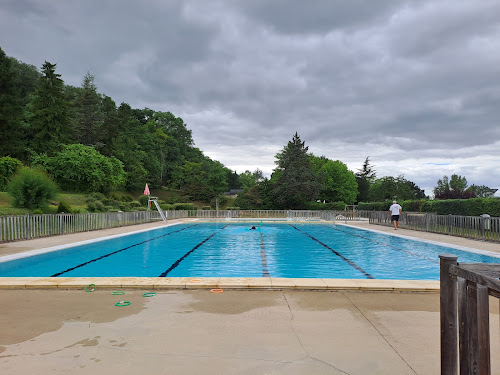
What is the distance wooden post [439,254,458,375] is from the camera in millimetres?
2189

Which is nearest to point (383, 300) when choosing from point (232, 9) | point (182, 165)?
point (232, 9)

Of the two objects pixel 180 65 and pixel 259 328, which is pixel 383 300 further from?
pixel 180 65

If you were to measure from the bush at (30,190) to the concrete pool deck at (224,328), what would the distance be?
15341mm

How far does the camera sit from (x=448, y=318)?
7.27ft

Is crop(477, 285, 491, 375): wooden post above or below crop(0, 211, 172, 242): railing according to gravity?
above

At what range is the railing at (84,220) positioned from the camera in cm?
1232

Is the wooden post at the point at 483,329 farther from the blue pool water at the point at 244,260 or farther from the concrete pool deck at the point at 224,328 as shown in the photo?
the blue pool water at the point at 244,260

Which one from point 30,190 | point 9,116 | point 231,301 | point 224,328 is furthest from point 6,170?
point 224,328

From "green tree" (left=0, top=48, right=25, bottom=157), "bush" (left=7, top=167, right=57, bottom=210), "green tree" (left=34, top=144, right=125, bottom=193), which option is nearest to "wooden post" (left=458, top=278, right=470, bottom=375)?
"bush" (left=7, top=167, right=57, bottom=210)

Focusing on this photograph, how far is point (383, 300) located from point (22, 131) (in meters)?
44.7

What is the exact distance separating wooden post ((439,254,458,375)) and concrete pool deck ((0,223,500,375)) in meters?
0.58

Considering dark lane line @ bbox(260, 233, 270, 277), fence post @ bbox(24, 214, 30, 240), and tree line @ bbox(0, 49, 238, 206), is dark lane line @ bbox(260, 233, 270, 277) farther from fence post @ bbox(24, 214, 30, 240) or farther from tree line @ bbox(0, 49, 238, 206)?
tree line @ bbox(0, 49, 238, 206)

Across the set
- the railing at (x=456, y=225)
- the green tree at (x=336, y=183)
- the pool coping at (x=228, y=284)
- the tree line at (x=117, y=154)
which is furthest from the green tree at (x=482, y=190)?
the pool coping at (x=228, y=284)

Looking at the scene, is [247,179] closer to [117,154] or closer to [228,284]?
[117,154]
